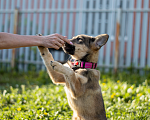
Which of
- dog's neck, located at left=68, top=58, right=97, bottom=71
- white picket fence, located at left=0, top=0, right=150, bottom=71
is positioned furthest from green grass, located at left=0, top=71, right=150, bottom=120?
white picket fence, located at left=0, top=0, right=150, bottom=71

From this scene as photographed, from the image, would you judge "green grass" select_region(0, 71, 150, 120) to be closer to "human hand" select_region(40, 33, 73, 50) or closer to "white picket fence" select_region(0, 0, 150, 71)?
"human hand" select_region(40, 33, 73, 50)

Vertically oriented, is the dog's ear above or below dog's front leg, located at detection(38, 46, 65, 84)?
above

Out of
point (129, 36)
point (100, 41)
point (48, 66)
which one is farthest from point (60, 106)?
point (129, 36)

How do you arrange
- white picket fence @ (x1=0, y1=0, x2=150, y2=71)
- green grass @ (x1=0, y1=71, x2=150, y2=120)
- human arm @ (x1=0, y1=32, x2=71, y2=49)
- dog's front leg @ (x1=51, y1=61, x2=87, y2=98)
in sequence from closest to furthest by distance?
human arm @ (x1=0, y1=32, x2=71, y2=49)
dog's front leg @ (x1=51, y1=61, x2=87, y2=98)
green grass @ (x1=0, y1=71, x2=150, y2=120)
white picket fence @ (x1=0, y1=0, x2=150, y2=71)

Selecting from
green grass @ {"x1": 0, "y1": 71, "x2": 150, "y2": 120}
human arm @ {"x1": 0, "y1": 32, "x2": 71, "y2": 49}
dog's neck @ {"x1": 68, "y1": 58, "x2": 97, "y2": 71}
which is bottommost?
green grass @ {"x1": 0, "y1": 71, "x2": 150, "y2": 120}

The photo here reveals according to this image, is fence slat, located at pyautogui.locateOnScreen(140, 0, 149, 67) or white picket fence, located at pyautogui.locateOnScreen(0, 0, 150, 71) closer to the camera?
fence slat, located at pyautogui.locateOnScreen(140, 0, 149, 67)

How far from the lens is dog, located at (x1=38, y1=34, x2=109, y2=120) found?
2.35m

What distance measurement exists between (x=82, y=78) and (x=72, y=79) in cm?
22

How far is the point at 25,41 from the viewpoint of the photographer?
88.6 inches

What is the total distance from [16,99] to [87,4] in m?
8.63

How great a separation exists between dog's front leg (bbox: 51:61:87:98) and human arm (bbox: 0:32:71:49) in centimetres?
31

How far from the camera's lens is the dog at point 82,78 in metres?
2.35

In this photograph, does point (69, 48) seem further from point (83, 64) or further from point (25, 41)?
point (25, 41)

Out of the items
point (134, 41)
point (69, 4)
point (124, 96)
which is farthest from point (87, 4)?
point (124, 96)
